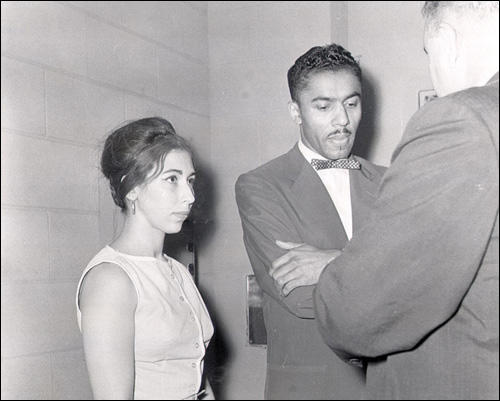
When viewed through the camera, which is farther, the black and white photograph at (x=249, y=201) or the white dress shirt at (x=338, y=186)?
the white dress shirt at (x=338, y=186)

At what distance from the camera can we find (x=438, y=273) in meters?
0.77

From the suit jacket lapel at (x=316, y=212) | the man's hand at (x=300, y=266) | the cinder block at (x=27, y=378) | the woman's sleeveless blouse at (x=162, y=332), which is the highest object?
the suit jacket lapel at (x=316, y=212)

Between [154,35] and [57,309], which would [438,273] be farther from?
[154,35]

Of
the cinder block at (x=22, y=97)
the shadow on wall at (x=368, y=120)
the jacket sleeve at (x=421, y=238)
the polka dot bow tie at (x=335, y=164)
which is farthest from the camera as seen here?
the shadow on wall at (x=368, y=120)

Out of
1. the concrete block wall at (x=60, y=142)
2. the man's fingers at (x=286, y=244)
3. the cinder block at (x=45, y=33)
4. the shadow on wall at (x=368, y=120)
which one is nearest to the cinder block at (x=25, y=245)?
the concrete block wall at (x=60, y=142)

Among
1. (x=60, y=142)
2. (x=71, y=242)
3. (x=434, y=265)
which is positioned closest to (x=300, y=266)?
(x=434, y=265)

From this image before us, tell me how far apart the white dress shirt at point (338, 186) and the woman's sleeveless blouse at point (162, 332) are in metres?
0.43

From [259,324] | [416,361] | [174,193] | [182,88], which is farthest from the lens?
[182,88]

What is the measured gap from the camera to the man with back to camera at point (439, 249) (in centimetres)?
75

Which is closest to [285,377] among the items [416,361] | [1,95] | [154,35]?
[416,361]

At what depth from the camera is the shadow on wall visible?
1757 millimetres

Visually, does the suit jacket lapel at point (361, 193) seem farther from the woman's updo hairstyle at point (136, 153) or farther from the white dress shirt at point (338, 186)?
the woman's updo hairstyle at point (136, 153)

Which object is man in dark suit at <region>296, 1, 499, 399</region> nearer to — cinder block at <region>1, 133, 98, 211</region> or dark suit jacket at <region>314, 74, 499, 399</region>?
dark suit jacket at <region>314, 74, 499, 399</region>

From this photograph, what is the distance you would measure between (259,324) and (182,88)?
0.78 metres
